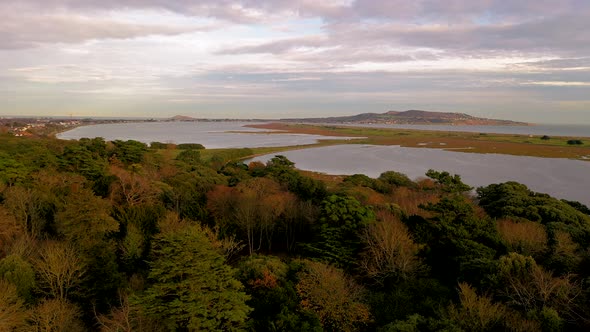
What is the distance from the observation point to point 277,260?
1792 cm

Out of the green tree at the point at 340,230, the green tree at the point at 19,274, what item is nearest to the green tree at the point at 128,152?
the green tree at the point at 19,274

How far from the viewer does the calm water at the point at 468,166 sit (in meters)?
42.9

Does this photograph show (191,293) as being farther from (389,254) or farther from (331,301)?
(389,254)

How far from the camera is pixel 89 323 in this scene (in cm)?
1605

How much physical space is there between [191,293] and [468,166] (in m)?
51.9

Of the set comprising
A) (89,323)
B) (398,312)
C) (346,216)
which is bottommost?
(89,323)

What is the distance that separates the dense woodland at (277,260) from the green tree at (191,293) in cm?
4

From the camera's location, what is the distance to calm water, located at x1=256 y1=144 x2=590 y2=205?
42875 mm

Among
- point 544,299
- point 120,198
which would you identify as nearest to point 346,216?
point 544,299

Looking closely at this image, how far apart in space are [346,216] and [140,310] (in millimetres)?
11362

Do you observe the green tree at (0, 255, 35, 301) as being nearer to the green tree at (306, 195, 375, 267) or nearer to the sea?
the green tree at (306, 195, 375, 267)

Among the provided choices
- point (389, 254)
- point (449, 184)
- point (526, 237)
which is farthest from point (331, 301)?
point (449, 184)

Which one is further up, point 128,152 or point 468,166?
point 128,152

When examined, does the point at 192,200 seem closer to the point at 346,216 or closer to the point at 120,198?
the point at 120,198
